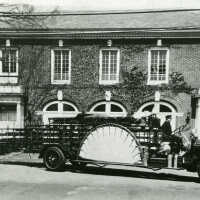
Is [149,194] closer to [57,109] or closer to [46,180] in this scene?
[46,180]

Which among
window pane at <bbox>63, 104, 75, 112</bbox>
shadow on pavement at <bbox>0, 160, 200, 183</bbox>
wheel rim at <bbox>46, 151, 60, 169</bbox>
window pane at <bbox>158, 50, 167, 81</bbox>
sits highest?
window pane at <bbox>158, 50, 167, 81</bbox>

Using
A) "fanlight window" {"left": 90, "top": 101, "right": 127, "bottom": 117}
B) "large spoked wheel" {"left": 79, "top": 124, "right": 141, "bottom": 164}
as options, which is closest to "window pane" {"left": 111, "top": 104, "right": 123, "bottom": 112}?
"fanlight window" {"left": 90, "top": 101, "right": 127, "bottom": 117}

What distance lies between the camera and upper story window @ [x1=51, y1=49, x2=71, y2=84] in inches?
869

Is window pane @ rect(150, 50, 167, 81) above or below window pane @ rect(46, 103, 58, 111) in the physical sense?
above

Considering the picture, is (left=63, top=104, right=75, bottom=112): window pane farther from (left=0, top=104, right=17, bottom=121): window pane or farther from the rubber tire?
the rubber tire

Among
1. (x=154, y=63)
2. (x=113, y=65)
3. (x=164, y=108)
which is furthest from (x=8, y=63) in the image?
(x=164, y=108)

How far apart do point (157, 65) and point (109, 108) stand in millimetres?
3263

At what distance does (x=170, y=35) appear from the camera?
68.9 ft

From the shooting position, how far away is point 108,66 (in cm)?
2177

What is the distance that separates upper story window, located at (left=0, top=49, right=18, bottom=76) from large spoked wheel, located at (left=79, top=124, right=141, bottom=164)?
35.0 feet

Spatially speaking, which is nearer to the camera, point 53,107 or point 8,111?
point 53,107

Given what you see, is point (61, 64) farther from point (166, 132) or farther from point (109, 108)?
point (166, 132)

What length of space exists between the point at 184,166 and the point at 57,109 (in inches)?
439

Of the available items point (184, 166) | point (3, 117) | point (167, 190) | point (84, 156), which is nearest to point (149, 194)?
point (167, 190)
